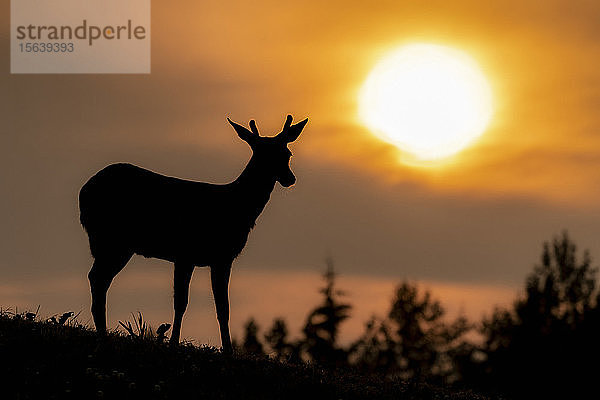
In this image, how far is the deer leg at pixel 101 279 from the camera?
2000cm

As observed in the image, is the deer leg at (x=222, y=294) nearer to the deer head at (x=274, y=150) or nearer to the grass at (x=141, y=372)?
the grass at (x=141, y=372)

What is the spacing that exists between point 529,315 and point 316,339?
13.0 metres

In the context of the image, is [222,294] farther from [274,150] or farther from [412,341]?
[412,341]

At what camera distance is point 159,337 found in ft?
61.0

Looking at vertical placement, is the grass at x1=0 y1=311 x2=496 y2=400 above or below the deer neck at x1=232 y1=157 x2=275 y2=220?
below

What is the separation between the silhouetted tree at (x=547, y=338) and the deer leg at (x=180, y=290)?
4018 cm

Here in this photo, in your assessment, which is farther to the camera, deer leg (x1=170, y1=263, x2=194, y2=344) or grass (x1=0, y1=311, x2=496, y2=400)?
deer leg (x1=170, y1=263, x2=194, y2=344)

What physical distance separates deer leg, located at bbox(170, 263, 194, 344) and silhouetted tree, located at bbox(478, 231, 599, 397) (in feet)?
132

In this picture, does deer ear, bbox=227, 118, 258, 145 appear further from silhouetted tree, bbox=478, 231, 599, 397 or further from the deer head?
silhouetted tree, bbox=478, 231, 599, 397

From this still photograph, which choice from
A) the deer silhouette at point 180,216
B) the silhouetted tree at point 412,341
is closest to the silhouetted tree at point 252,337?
the silhouetted tree at point 412,341

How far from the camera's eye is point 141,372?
16.0m

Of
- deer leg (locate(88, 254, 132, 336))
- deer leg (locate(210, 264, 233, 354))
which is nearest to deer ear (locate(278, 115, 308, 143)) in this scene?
deer leg (locate(210, 264, 233, 354))

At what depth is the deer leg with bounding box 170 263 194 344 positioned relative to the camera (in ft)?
63.8

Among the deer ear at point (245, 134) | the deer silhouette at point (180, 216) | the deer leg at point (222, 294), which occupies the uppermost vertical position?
the deer ear at point (245, 134)
